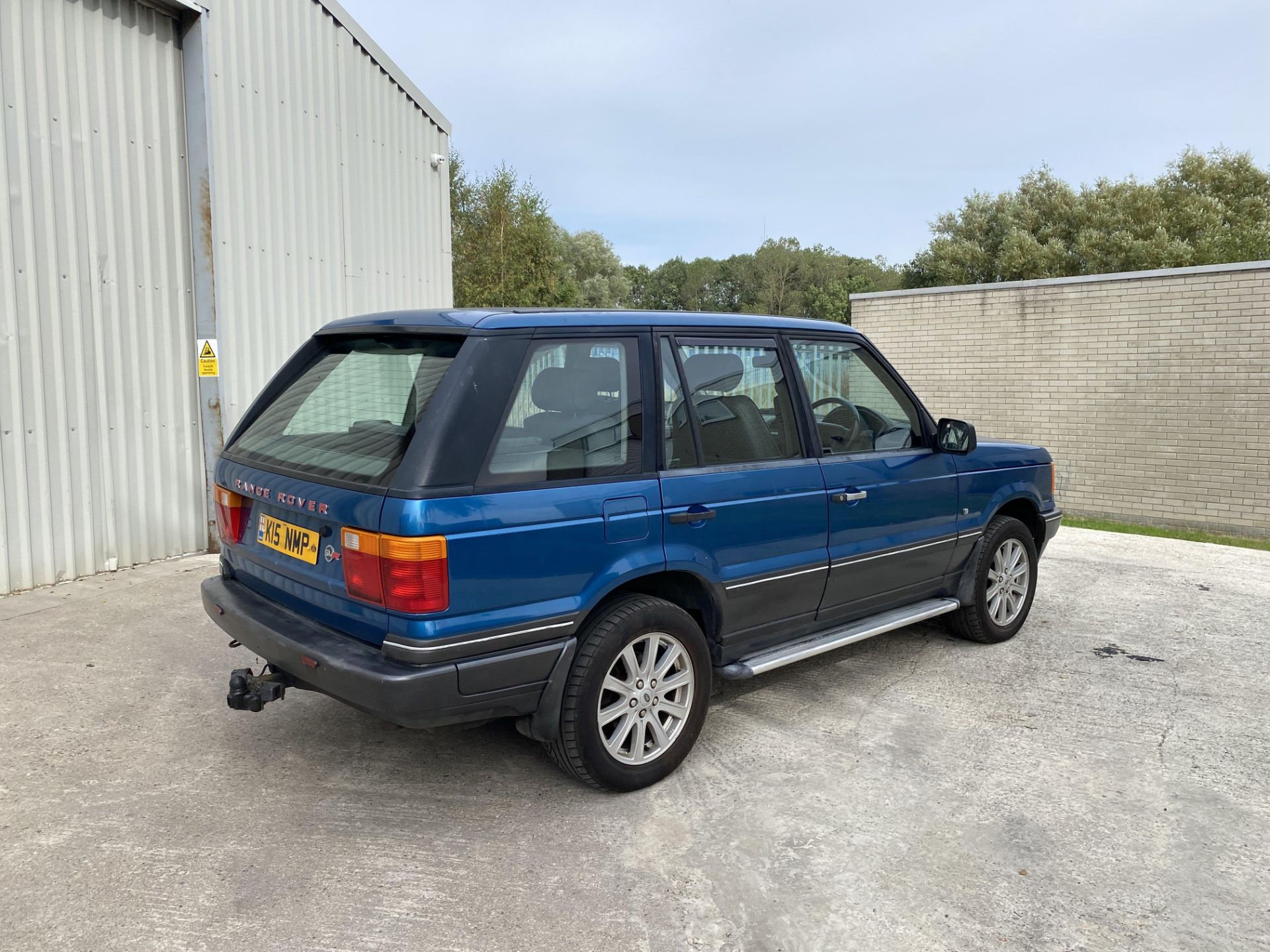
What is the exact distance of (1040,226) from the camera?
3175 centimetres

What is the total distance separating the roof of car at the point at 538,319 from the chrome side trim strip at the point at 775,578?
3.57ft

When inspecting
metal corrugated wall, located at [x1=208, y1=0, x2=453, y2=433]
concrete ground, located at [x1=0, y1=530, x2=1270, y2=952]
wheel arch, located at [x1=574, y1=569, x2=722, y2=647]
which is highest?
metal corrugated wall, located at [x1=208, y1=0, x2=453, y2=433]

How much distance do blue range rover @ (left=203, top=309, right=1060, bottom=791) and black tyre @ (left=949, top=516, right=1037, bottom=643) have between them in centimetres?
86

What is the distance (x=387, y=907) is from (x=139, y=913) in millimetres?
720

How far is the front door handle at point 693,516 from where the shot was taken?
3350 millimetres

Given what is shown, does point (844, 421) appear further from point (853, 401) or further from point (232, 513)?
point (232, 513)

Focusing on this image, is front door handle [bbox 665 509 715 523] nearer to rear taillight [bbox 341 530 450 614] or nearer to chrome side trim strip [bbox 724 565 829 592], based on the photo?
chrome side trim strip [bbox 724 565 829 592]

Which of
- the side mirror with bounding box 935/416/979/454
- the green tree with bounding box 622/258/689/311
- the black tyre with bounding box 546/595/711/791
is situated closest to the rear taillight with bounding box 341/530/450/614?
the black tyre with bounding box 546/595/711/791

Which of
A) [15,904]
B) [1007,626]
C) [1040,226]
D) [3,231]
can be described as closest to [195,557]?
[3,231]

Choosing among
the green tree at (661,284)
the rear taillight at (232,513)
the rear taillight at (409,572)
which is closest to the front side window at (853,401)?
A: the rear taillight at (409,572)

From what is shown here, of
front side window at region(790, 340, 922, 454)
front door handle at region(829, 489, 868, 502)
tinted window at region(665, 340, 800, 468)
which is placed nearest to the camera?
tinted window at region(665, 340, 800, 468)

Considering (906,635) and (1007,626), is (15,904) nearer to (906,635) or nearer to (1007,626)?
(906,635)

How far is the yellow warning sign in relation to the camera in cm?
→ 707

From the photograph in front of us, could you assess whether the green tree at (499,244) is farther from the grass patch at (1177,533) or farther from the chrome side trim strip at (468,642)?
the chrome side trim strip at (468,642)
